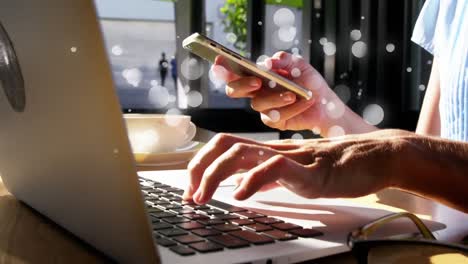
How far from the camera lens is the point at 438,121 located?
3.84 ft

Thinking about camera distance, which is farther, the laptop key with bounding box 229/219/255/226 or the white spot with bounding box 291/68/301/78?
the white spot with bounding box 291/68/301/78

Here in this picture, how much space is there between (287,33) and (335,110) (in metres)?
1.82

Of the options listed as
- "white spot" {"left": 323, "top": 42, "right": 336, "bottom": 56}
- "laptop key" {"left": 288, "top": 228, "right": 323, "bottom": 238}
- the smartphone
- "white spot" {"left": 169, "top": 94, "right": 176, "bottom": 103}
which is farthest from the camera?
"white spot" {"left": 323, "top": 42, "right": 336, "bottom": 56}

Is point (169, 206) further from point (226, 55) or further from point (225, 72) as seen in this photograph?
point (225, 72)

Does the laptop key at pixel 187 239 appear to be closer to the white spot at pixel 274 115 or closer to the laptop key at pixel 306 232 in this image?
the laptop key at pixel 306 232

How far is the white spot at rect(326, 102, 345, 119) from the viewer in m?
1.03

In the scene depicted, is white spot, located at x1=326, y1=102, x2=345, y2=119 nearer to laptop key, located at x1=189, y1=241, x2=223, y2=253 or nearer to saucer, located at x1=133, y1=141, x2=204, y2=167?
saucer, located at x1=133, y1=141, x2=204, y2=167

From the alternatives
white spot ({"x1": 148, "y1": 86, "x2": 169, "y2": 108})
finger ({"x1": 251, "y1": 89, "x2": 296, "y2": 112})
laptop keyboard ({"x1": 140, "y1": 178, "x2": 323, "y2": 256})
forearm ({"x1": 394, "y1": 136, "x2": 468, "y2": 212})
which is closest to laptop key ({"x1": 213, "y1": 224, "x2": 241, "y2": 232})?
laptop keyboard ({"x1": 140, "y1": 178, "x2": 323, "y2": 256})

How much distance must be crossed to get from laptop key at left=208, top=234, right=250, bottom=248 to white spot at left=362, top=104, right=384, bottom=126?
2564 millimetres

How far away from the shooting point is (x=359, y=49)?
2.78m

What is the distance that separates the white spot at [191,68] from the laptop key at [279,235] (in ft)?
7.41

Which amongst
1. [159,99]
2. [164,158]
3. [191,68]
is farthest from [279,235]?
[159,99]

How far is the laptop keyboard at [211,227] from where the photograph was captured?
35 centimetres

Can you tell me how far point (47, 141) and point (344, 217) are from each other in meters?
0.26
